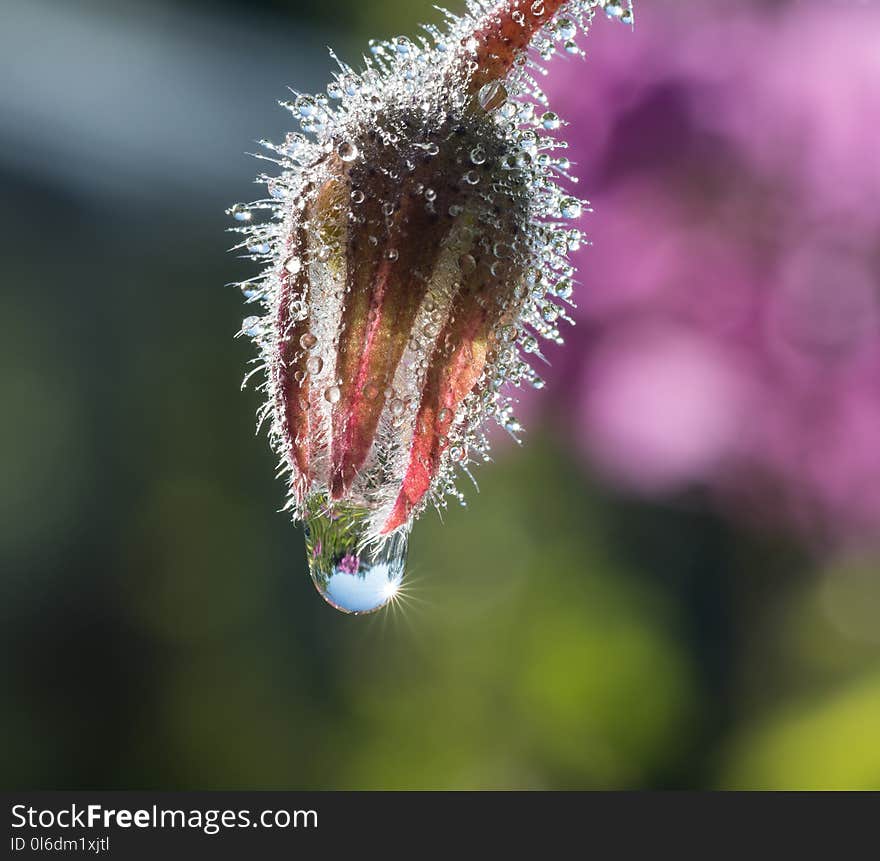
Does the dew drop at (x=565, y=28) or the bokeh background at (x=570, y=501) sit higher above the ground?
the bokeh background at (x=570, y=501)

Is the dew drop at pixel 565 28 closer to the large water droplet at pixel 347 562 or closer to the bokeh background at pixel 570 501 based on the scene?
the large water droplet at pixel 347 562

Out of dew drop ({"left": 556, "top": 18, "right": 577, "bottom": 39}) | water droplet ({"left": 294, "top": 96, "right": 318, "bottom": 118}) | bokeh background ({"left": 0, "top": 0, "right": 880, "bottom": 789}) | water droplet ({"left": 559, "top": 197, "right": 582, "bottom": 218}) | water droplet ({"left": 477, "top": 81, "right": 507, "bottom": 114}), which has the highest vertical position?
bokeh background ({"left": 0, "top": 0, "right": 880, "bottom": 789})

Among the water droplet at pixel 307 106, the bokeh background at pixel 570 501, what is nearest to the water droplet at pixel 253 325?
the water droplet at pixel 307 106

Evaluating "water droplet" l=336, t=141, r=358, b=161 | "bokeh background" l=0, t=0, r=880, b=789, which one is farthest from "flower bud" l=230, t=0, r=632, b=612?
"bokeh background" l=0, t=0, r=880, b=789

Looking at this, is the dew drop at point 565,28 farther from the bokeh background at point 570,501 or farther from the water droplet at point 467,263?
the bokeh background at point 570,501

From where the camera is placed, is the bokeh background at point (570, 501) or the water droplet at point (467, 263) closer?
the water droplet at point (467, 263)

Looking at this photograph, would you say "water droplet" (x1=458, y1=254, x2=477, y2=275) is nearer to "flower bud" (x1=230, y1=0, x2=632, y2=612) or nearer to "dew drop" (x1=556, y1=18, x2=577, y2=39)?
"flower bud" (x1=230, y1=0, x2=632, y2=612)

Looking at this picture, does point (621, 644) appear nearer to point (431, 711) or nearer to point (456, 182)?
point (431, 711)

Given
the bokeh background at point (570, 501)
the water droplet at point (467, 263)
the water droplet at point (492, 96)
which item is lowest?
the water droplet at point (467, 263)

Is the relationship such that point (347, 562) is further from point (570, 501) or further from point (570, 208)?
point (570, 501)
